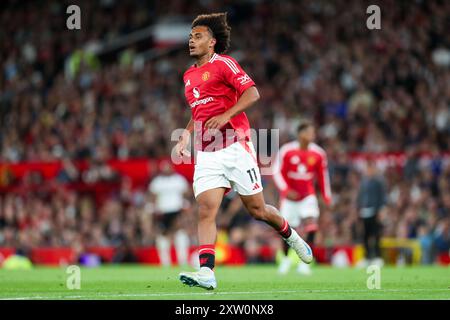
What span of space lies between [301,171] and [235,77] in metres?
5.99

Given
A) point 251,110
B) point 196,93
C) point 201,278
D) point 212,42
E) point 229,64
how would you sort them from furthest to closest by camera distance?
point 251,110
point 212,42
point 196,93
point 229,64
point 201,278

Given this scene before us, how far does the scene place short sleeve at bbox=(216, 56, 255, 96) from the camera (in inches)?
403

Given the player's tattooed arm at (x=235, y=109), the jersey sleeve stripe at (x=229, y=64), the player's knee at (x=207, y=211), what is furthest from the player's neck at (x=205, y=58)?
the player's knee at (x=207, y=211)

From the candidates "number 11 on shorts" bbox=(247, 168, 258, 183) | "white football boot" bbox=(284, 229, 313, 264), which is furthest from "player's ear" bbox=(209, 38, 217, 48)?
"white football boot" bbox=(284, 229, 313, 264)

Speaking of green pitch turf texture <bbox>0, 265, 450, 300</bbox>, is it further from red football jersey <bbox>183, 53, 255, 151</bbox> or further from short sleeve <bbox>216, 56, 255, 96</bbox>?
short sleeve <bbox>216, 56, 255, 96</bbox>

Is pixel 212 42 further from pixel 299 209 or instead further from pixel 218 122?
pixel 299 209

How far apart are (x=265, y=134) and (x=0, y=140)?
7087 mm

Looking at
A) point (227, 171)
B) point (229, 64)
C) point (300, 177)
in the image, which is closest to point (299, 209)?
point (300, 177)

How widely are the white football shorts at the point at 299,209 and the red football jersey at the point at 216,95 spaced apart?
5.57 metres

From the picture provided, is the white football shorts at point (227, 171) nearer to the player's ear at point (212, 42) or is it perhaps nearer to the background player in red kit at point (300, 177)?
the player's ear at point (212, 42)

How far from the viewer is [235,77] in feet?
33.7

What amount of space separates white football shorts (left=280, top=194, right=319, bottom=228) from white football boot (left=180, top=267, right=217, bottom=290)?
5959mm

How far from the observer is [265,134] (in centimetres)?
2556
